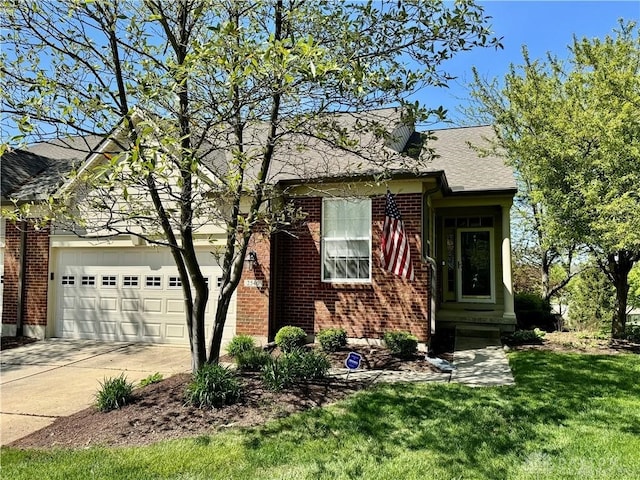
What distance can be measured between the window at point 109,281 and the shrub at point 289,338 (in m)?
4.43

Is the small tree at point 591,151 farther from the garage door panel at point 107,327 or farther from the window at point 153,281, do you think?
the garage door panel at point 107,327

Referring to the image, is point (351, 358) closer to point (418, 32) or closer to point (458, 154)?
point (418, 32)

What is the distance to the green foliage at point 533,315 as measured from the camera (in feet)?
41.7

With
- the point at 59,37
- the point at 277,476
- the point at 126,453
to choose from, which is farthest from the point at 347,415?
the point at 59,37

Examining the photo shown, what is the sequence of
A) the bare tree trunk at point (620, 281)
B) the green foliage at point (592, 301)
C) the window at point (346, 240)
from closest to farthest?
1. the window at point (346, 240)
2. the bare tree trunk at point (620, 281)
3. the green foliage at point (592, 301)

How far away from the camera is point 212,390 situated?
18.3 feet

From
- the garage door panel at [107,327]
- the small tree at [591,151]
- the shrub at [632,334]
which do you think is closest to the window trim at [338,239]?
the small tree at [591,151]

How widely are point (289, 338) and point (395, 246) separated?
9.29 ft

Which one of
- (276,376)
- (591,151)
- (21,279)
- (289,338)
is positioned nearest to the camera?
(276,376)

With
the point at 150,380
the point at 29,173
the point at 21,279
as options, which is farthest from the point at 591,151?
the point at 29,173

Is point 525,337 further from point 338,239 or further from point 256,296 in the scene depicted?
point 256,296

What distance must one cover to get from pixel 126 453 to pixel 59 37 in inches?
191

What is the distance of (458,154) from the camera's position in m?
13.2

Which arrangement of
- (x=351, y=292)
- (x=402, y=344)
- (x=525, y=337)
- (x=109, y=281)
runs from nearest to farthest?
(x=402, y=344)
(x=351, y=292)
(x=525, y=337)
(x=109, y=281)
